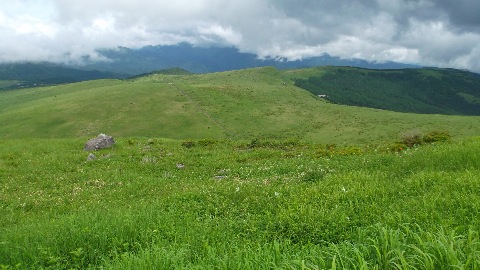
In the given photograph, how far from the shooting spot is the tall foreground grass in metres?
6.14

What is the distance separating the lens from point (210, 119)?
120 metres

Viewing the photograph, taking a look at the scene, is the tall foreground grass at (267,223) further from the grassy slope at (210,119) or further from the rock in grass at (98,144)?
the grassy slope at (210,119)

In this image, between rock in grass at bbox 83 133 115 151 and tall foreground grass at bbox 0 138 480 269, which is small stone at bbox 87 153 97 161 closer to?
rock in grass at bbox 83 133 115 151

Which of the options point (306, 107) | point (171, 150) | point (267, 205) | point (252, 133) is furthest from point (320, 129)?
point (267, 205)

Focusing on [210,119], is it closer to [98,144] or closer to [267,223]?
[98,144]

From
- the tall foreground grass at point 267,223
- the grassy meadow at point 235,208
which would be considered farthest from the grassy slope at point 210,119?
the tall foreground grass at point 267,223

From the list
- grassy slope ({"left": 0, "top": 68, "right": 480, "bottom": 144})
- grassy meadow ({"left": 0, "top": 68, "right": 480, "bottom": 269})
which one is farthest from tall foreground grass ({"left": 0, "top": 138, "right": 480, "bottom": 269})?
grassy slope ({"left": 0, "top": 68, "right": 480, "bottom": 144})

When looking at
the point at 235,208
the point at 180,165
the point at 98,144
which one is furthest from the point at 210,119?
the point at 235,208

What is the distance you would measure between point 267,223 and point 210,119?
366 feet

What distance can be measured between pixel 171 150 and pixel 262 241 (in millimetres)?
24292

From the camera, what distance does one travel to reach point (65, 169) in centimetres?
2466

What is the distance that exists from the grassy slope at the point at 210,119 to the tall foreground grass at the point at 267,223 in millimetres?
76818

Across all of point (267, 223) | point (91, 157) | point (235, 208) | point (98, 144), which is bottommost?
point (98, 144)

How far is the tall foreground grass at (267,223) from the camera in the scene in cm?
614
